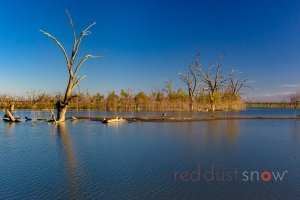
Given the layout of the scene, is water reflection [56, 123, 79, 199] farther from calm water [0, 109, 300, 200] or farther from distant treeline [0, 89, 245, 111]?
distant treeline [0, 89, 245, 111]

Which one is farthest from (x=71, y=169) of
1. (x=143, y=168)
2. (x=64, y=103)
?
(x=64, y=103)

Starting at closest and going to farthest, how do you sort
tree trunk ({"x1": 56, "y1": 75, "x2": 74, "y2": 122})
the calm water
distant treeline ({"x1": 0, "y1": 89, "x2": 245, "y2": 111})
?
the calm water < tree trunk ({"x1": 56, "y1": 75, "x2": 74, "y2": 122}) < distant treeline ({"x1": 0, "y1": 89, "x2": 245, "y2": 111})

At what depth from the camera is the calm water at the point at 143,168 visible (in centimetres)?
889

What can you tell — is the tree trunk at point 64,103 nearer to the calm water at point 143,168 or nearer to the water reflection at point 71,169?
the calm water at point 143,168

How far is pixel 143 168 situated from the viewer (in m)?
11.7

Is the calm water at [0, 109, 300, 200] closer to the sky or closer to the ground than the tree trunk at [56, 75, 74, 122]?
closer to the ground

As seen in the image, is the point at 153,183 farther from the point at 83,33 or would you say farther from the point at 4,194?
the point at 83,33

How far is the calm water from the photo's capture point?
889 cm

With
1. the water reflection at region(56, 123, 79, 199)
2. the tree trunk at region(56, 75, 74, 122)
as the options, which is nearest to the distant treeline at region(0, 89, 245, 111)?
the tree trunk at region(56, 75, 74, 122)

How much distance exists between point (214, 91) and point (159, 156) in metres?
54.8

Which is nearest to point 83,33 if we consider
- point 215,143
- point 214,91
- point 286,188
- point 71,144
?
point 71,144

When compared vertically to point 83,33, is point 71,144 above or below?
below

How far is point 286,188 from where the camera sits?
9.48 metres

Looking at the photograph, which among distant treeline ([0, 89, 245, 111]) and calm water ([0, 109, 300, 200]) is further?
distant treeline ([0, 89, 245, 111])
